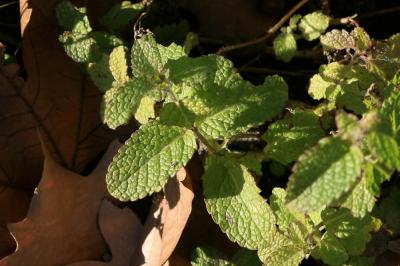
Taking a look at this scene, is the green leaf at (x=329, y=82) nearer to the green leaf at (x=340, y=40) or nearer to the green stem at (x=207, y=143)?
the green leaf at (x=340, y=40)

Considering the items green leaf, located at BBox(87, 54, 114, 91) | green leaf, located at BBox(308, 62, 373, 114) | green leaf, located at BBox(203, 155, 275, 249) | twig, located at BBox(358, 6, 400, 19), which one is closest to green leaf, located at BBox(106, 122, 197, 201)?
green leaf, located at BBox(203, 155, 275, 249)

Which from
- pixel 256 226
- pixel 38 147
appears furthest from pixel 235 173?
pixel 38 147

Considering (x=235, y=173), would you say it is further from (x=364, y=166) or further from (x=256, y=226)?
(x=364, y=166)

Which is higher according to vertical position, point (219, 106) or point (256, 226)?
point (219, 106)

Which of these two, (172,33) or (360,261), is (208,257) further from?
(172,33)

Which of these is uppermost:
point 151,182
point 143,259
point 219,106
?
point 219,106

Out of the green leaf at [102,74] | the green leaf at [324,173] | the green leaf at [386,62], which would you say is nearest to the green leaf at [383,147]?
the green leaf at [324,173]

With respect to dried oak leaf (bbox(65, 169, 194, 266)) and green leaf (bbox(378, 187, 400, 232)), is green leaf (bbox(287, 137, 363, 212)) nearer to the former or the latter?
dried oak leaf (bbox(65, 169, 194, 266))
